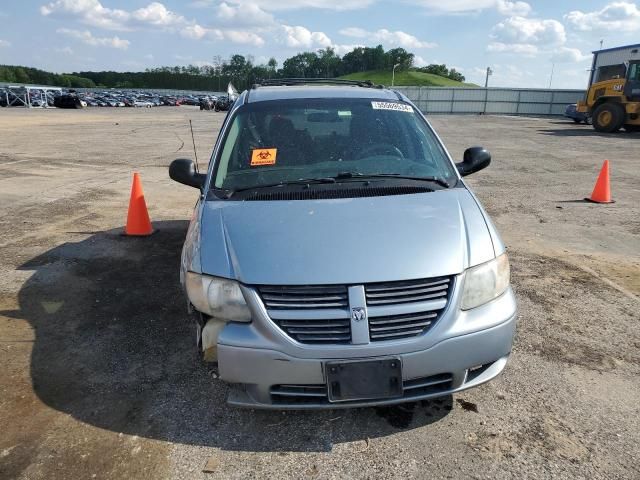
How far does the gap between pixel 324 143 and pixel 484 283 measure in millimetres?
1640

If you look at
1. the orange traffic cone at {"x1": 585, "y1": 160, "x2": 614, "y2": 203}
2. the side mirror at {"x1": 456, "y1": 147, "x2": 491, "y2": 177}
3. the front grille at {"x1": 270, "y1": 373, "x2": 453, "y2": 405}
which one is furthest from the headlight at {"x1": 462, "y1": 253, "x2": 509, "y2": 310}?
the orange traffic cone at {"x1": 585, "y1": 160, "x2": 614, "y2": 203}

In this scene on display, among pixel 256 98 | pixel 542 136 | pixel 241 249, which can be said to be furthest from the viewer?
pixel 542 136

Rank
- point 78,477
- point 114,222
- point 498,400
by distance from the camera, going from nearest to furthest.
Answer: point 78,477
point 498,400
point 114,222

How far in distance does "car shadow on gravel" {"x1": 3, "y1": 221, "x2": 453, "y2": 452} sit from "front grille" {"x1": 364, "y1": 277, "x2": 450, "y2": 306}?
32.0 inches

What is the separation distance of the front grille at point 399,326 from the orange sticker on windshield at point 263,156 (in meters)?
1.61

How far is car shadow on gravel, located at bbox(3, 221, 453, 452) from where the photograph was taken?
2607 mm

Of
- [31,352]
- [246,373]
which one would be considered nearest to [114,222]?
[31,352]

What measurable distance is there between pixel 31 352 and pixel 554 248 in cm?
556

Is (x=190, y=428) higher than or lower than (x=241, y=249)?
lower

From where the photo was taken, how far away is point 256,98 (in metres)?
3.93

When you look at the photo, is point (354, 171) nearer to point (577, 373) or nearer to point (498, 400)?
point (498, 400)

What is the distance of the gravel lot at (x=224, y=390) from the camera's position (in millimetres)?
2393

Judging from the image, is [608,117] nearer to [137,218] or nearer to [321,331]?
[137,218]

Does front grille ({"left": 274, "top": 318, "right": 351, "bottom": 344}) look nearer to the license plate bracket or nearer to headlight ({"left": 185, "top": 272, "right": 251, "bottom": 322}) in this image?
the license plate bracket
